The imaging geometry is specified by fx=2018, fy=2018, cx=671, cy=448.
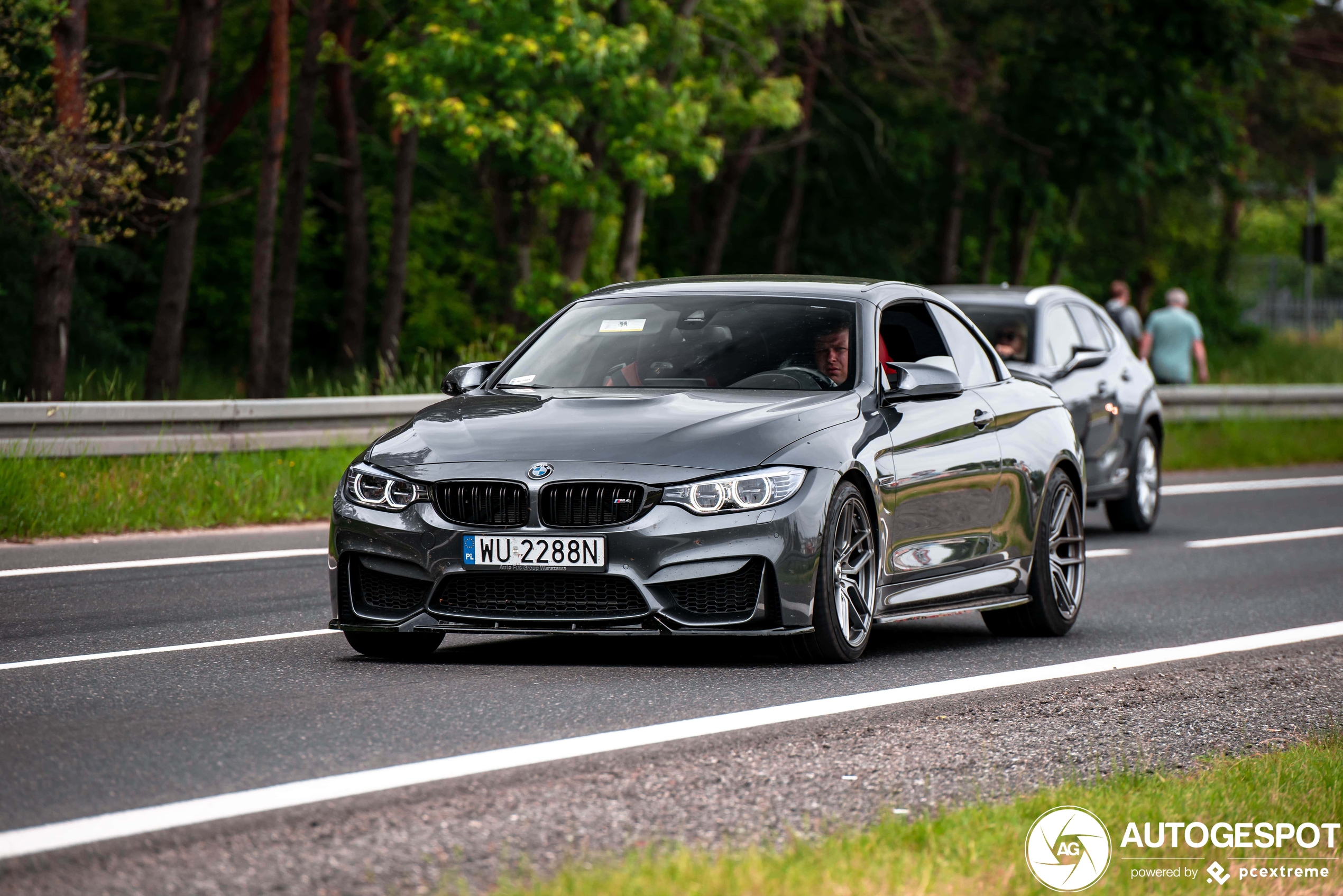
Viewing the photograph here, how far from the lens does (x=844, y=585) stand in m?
7.82

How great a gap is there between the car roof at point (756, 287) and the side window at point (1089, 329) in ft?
21.3

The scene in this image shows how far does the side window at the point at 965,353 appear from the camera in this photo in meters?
9.49

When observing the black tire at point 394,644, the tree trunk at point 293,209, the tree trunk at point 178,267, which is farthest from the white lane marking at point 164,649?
the tree trunk at point 293,209

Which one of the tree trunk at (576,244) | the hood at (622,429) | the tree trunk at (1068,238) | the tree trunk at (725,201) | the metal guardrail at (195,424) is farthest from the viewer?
the tree trunk at (1068,238)

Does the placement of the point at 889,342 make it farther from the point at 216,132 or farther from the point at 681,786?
the point at 216,132

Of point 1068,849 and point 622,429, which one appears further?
point 622,429

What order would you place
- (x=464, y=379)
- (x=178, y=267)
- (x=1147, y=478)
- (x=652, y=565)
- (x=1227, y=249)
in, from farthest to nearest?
(x=1227, y=249), (x=178, y=267), (x=1147, y=478), (x=464, y=379), (x=652, y=565)

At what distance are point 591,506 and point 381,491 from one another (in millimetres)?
852

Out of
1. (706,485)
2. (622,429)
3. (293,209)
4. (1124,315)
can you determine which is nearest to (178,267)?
(293,209)

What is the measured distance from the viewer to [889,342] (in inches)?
367

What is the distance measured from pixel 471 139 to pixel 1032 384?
1570 centimetres

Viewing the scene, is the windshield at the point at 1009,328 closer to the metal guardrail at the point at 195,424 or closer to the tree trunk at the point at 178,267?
the metal guardrail at the point at 195,424

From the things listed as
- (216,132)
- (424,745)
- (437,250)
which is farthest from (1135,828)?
(437,250)

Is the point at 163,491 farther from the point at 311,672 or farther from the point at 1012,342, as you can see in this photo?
the point at 311,672
